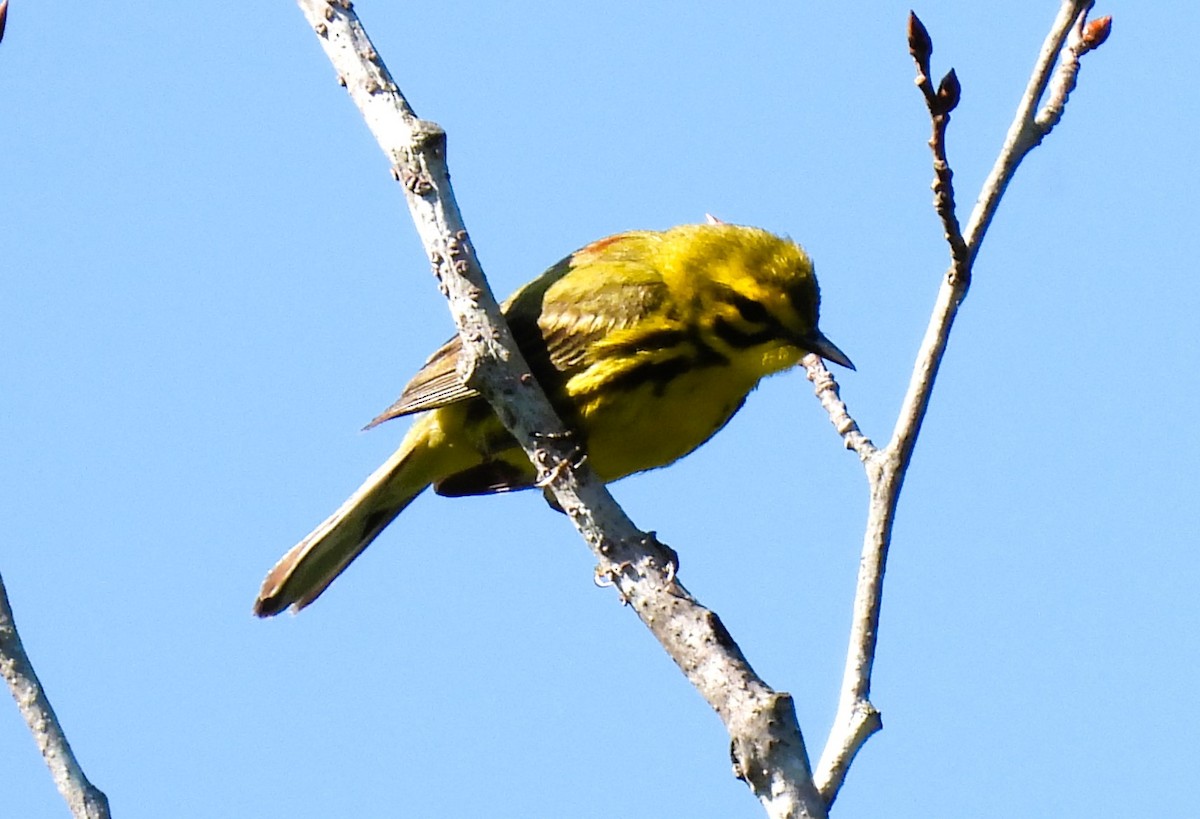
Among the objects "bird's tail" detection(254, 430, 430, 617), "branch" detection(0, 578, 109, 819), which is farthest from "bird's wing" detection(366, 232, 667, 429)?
"branch" detection(0, 578, 109, 819)

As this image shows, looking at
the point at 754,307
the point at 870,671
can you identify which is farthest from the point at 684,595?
the point at 754,307

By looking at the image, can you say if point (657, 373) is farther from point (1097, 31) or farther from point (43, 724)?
point (43, 724)

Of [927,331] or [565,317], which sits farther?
[565,317]

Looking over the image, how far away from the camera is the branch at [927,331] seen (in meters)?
3.45

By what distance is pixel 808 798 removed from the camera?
325 centimetres

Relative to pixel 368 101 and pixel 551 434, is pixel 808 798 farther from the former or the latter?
pixel 368 101

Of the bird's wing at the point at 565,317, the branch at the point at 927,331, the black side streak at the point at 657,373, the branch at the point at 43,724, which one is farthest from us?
the bird's wing at the point at 565,317

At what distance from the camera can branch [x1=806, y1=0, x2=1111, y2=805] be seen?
345 centimetres

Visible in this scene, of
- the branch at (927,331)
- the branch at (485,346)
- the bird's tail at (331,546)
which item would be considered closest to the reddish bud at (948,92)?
the branch at (927,331)

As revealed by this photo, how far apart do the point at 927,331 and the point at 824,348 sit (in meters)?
2.31

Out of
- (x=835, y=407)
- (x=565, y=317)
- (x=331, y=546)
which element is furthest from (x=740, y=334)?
(x=331, y=546)

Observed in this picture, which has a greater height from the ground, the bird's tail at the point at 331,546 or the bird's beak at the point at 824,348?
the bird's tail at the point at 331,546

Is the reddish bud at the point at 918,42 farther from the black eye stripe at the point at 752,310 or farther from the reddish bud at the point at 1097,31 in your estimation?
the black eye stripe at the point at 752,310

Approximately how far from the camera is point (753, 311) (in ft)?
19.8
